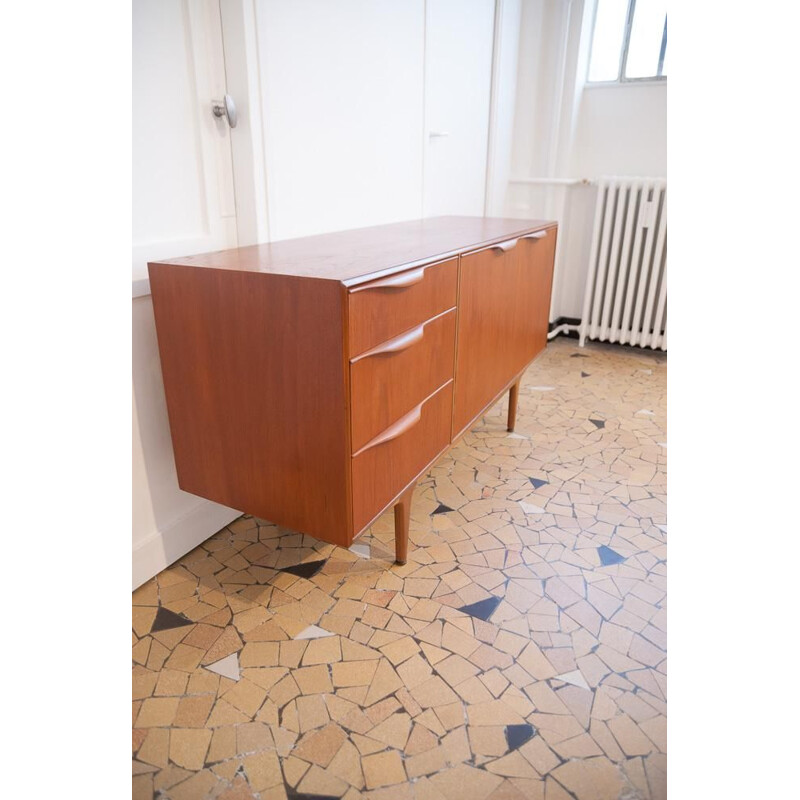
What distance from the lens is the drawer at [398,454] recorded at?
125cm

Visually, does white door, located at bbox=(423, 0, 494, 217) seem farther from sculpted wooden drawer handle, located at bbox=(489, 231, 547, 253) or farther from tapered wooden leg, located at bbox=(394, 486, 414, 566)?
tapered wooden leg, located at bbox=(394, 486, 414, 566)

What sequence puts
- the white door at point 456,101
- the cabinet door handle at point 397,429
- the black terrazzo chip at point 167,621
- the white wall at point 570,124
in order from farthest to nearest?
the white wall at point 570,124, the white door at point 456,101, the black terrazzo chip at point 167,621, the cabinet door handle at point 397,429

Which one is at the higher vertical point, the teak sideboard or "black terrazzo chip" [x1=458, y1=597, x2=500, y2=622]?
the teak sideboard

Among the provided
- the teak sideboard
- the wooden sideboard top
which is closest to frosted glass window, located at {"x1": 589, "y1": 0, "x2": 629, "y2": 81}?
the wooden sideboard top

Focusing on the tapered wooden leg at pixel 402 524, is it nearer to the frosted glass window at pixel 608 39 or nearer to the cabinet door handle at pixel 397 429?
the cabinet door handle at pixel 397 429

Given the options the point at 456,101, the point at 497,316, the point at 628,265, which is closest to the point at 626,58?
the point at 628,265

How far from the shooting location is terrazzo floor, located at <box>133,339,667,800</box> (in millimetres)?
1031

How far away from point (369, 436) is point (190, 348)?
1.44 ft

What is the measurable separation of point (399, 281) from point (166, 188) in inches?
23.4

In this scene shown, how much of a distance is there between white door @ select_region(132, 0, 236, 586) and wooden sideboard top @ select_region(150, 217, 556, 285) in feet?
0.31

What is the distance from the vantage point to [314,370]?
1.15m

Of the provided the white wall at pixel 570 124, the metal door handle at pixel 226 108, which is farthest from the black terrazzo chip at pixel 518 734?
the white wall at pixel 570 124
